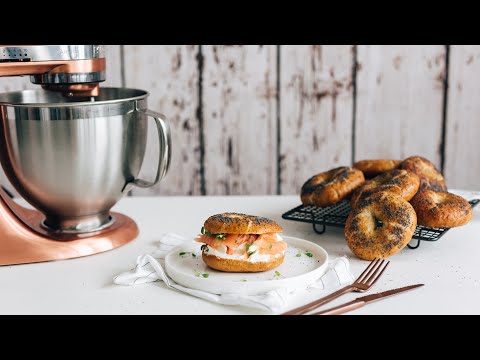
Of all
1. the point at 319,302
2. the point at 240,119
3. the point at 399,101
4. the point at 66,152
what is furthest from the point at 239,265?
the point at 399,101

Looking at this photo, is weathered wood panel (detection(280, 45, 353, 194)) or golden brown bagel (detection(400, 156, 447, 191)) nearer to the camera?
golden brown bagel (detection(400, 156, 447, 191))

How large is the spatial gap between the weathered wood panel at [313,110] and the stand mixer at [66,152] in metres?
0.84

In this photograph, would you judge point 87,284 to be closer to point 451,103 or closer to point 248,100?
point 248,100

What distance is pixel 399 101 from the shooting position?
2049 millimetres

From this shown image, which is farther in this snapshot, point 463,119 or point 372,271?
point 463,119

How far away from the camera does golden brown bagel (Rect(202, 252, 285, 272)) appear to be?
Result: 105cm

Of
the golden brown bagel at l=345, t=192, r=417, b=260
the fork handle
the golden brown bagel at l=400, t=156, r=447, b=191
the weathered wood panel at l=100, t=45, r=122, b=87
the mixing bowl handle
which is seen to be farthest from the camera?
the weathered wood panel at l=100, t=45, r=122, b=87

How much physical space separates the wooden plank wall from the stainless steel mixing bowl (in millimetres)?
768

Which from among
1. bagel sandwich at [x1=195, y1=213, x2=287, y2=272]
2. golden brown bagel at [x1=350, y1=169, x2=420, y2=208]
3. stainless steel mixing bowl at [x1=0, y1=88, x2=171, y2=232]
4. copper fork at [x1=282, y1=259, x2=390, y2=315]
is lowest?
copper fork at [x1=282, y1=259, x2=390, y2=315]

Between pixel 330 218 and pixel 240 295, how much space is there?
1.32 feet

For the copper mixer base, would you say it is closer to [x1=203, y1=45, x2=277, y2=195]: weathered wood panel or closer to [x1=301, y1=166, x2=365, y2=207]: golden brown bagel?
[x1=301, y1=166, x2=365, y2=207]: golden brown bagel

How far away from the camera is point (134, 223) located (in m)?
1.38

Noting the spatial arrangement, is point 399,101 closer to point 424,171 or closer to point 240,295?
point 424,171

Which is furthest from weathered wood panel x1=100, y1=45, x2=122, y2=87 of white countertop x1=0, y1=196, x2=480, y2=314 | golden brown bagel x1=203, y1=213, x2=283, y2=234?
golden brown bagel x1=203, y1=213, x2=283, y2=234
